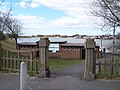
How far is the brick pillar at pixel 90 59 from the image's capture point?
1248cm

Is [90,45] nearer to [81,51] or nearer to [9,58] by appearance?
[9,58]

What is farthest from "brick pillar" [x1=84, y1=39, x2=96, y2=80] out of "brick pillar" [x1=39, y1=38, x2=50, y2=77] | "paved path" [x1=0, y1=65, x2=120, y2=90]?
"brick pillar" [x1=39, y1=38, x2=50, y2=77]

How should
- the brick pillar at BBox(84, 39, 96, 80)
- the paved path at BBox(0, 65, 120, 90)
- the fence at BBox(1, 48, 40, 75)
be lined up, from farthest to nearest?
the fence at BBox(1, 48, 40, 75)
the brick pillar at BBox(84, 39, 96, 80)
the paved path at BBox(0, 65, 120, 90)

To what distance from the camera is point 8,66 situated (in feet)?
46.8

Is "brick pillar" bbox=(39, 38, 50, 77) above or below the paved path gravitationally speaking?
above

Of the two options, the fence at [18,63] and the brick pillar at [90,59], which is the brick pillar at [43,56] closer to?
the fence at [18,63]

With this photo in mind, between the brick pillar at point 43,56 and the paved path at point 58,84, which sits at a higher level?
the brick pillar at point 43,56

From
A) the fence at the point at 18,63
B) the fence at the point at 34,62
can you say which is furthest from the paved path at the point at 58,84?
the fence at the point at 18,63

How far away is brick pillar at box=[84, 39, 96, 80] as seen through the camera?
1248 cm

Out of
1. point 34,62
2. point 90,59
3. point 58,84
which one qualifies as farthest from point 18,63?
point 90,59

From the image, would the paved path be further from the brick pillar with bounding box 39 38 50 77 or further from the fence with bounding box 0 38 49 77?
the fence with bounding box 0 38 49 77

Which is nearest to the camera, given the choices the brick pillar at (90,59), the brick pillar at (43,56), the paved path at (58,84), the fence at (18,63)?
the paved path at (58,84)

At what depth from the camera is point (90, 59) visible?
12594 millimetres

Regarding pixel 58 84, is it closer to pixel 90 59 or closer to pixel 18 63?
pixel 90 59
